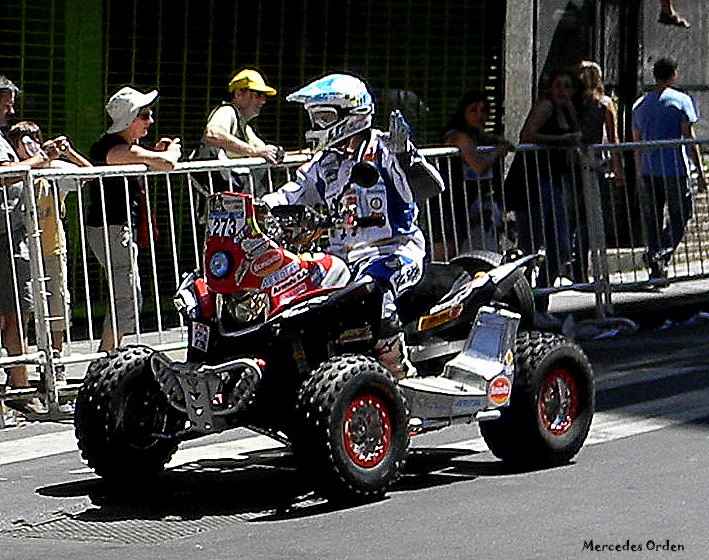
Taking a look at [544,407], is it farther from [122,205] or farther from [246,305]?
[122,205]

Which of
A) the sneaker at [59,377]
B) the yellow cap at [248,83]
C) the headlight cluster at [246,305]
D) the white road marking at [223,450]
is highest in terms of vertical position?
the yellow cap at [248,83]

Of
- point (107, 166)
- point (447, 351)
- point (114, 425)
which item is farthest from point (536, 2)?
point (114, 425)

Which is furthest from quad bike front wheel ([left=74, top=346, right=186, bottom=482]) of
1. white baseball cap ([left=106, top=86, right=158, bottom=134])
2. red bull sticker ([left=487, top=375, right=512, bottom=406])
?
white baseball cap ([left=106, top=86, right=158, bottom=134])

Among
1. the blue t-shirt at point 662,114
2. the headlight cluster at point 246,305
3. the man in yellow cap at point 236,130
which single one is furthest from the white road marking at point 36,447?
the blue t-shirt at point 662,114

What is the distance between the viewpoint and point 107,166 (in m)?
10.1

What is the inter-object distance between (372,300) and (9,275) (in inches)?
110

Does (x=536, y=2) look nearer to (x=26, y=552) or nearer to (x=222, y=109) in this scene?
(x=222, y=109)

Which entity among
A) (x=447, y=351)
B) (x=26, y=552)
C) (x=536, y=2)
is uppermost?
(x=536, y=2)

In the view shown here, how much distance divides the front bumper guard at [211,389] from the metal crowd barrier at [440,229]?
2255mm

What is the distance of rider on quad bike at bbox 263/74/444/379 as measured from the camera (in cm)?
795

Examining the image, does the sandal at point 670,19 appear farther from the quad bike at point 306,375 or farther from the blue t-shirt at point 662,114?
the quad bike at point 306,375

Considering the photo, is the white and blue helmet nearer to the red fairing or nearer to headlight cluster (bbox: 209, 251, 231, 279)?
the red fairing

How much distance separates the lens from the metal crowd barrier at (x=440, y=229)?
9.77 meters

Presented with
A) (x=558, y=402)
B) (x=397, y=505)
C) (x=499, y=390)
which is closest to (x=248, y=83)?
(x=558, y=402)
